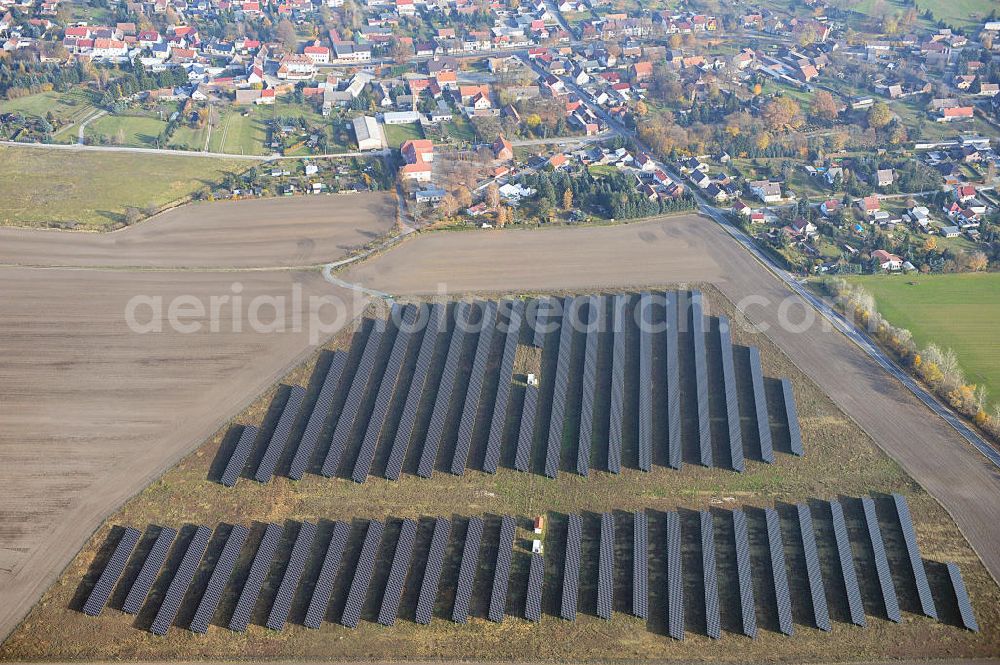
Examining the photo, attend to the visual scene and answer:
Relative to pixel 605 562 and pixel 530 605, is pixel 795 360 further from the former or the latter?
pixel 530 605

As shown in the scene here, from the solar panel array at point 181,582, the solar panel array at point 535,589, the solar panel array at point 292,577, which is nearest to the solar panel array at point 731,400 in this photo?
the solar panel array at point 535,589

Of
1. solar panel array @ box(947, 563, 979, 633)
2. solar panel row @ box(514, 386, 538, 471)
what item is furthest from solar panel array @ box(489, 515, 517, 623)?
solar panel array @ box(947, 563, 979, 633)

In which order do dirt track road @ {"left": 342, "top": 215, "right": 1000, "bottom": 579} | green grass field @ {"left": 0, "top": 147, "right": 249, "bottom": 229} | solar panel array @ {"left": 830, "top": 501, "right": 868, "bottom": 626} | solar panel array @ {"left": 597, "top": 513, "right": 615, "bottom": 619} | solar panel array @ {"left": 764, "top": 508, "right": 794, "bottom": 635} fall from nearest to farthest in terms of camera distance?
solar panel array @ {"left": 764, "top": 508, "right": 794, "bottom": 635} < solar panel array @ {"left": 830, "top": 501, "right": 868, "bottom": 626} < solar panel array @ {"left": 597, "top": 513, "right": 615, "bottom": 619} < dirt track road @ {"left": 342, "top": 215, "right": 1000, "bottom": 579} < green grass field @ {"left": 0, "top": 147, "right": 249, "bottom": 229}

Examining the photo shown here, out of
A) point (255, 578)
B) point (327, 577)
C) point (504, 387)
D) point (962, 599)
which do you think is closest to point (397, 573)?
point (327, 577)

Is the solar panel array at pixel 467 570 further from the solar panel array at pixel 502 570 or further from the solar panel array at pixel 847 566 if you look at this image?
the solar panel array at pixel 847 566

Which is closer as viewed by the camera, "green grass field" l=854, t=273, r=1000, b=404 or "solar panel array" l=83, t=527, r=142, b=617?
"solar panel array" l=83, t=527, r=142, b=617

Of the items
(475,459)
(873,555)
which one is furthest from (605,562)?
(873,555)

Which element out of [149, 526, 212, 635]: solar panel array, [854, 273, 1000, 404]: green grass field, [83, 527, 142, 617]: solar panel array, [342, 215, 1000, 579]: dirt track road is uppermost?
[83, 527, 142, 617]: solar panel array

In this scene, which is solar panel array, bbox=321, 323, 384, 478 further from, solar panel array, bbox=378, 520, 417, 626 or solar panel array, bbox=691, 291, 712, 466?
solar panel array, bbox=691, 291, 712, 466
